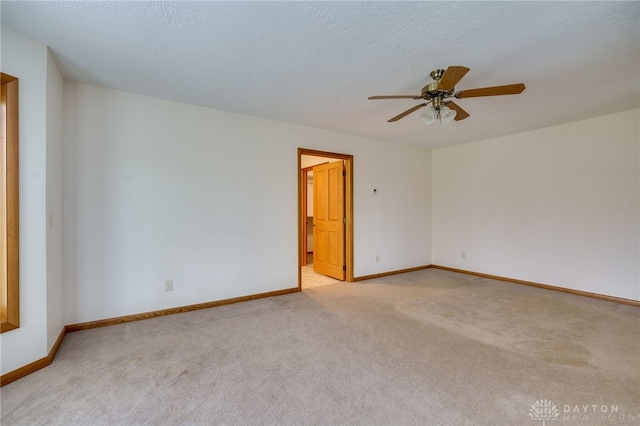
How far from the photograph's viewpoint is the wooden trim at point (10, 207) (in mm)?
1938

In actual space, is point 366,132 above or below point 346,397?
above

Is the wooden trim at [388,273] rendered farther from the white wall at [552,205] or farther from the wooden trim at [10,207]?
the wooden trim at [10,207]

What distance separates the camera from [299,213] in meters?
4.09

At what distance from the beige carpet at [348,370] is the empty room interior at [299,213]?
18 mm

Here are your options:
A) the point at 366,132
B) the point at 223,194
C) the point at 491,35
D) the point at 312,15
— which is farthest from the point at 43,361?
the point at 366,132

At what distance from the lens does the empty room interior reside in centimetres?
180

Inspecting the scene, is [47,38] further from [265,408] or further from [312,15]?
[265,408]

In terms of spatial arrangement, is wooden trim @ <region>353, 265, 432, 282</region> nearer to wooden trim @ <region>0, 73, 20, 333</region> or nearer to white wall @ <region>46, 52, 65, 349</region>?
white wall @ <region>46, 52, 65, 349</region>

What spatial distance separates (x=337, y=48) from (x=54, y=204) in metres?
2.61

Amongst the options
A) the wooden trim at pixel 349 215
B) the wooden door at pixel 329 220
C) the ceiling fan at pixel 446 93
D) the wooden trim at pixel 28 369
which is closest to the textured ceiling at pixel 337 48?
the ceiling fan at pixel 446 93

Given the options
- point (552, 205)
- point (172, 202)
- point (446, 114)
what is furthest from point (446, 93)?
point (552, 205)

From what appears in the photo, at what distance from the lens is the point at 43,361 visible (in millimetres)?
2092

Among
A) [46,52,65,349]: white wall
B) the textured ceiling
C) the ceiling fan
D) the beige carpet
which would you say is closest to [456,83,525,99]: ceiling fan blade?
the ceiling fan

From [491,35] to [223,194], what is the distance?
2.99m
